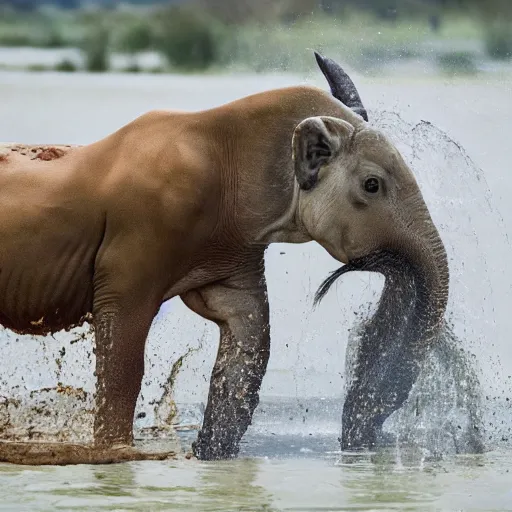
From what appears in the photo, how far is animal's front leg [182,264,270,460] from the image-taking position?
34.4ft

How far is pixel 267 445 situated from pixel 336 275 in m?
1.08

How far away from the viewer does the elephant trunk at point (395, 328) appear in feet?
32.7

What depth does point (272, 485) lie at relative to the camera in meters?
8.69

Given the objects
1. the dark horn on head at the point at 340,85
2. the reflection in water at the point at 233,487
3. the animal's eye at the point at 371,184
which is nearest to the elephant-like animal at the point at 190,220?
the animal's eye at the point at 371,184

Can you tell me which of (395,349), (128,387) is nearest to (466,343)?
(395,349)

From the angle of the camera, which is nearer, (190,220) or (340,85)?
(190,220)

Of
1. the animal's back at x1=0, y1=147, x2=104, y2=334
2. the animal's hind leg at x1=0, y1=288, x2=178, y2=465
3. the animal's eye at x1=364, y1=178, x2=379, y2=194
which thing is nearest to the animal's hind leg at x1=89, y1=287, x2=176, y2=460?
the animal's hind leg at x1=0, y1=288, x2=178, y2=465

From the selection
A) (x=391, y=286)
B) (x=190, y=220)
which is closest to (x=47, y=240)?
(x=190, y=220)

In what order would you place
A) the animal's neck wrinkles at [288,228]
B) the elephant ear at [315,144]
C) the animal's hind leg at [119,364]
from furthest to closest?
the animal's neck wrinkles at [288,228] < the elephant ear at [315,144] < the animal's hind leg at [119,364]

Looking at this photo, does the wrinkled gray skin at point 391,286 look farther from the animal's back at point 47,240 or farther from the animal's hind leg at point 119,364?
the animal's back at point 47,240

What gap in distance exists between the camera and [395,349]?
34.2 feet

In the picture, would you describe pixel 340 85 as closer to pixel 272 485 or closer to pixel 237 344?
pixel 237 344

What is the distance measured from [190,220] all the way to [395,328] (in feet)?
4.53

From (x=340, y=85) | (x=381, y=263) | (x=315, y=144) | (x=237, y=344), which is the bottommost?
(x=237, y=344)
